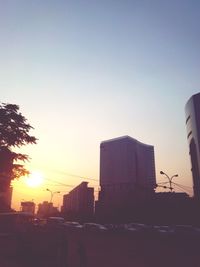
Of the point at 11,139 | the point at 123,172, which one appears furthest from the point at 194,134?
the point at 11,139

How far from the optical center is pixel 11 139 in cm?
2570

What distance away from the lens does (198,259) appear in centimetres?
1953

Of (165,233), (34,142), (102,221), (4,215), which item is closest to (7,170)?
(34,142)

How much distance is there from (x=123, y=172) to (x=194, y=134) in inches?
1918

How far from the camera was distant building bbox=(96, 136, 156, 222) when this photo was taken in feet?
438

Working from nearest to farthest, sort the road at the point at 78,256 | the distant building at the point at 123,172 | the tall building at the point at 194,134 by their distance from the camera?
the road at the point at 78,256 → the tall building at the point at 194,134 → the distant building at the point at 123,172

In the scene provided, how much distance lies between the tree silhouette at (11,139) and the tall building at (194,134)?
282ft

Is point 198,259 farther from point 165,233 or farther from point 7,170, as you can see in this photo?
point 7,170

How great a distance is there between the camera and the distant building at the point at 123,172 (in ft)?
438

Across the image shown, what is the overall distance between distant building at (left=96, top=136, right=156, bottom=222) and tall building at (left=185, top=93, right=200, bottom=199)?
106ft

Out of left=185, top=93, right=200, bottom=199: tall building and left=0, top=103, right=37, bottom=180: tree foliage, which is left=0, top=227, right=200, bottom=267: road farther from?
left=185, top=93, right=200, bottom=199: tall building

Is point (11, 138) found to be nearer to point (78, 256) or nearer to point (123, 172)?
point (78, 256)

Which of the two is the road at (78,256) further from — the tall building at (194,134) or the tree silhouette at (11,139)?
the tall building at (194,134)

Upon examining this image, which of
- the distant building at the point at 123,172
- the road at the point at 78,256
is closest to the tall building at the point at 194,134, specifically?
the distant building at the point at 123,172
